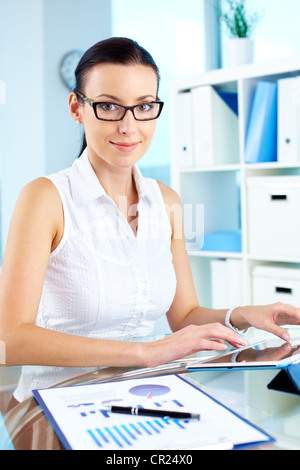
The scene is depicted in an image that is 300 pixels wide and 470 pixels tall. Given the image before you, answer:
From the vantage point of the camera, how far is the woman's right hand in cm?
88

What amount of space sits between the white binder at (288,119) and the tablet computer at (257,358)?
1473 mm

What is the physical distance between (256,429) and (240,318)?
55cm

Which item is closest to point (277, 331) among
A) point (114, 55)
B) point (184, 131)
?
point (114, 55)

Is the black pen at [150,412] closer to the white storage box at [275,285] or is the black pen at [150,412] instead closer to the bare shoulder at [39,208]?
the bare shoulder at [39,208]

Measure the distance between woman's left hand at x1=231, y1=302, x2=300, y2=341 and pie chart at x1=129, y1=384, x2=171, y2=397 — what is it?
0.34m

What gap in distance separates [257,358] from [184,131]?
190cm

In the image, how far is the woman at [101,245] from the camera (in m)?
1.06

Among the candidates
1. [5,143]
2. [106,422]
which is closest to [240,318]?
[106,422]

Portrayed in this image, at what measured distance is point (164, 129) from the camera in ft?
11.8

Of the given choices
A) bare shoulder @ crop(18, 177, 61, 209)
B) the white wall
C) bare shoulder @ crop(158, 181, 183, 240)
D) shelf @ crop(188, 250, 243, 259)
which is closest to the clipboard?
bare shoulder @ crop(18, 177, 61, 209)

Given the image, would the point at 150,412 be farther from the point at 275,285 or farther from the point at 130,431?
the point at 275,285

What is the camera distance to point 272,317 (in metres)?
1.10

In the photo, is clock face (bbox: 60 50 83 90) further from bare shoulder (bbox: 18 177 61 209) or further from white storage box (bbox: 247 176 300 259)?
bare shoulder (bbox: 18 177 61 209)

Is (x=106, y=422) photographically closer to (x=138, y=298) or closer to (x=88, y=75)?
(x=138, y=298)
